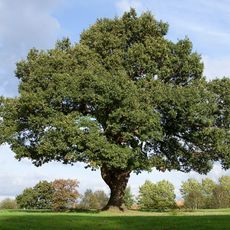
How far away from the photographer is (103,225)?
100ft

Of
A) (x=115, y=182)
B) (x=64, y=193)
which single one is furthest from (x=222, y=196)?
(x=115, y=182)

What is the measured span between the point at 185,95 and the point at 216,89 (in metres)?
6.04

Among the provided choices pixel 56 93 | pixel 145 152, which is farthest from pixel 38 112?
pixel 145 152

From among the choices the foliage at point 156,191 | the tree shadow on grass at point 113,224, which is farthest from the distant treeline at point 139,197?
the tree shadow on grass at point 113,224

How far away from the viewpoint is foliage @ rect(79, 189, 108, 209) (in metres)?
95.0

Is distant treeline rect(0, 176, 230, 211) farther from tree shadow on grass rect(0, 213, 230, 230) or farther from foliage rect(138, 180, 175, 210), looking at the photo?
tree shadow on grass rect(0, 213, 230, 230)

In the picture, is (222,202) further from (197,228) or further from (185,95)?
(197,228)

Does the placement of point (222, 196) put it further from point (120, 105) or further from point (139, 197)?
point (120, 105)

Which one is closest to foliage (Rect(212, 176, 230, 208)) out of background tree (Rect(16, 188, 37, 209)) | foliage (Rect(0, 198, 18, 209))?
background tree (Rect(16, 188, 37, 209))

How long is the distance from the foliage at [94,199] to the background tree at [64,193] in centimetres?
1300

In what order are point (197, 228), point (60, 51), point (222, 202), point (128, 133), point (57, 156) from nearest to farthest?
point (197, 228), point (128, 133), point (57, 156), point (60, 51), point (222, 202)

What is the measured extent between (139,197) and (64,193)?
Answer: 30926mm

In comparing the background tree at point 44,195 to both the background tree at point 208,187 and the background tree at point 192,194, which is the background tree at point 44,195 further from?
the background tree at point 208,187

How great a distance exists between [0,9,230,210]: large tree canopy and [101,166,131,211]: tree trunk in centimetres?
11
